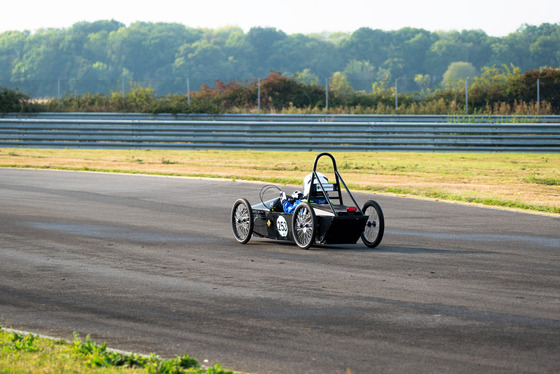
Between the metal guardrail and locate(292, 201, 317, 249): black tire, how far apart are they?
17403mm

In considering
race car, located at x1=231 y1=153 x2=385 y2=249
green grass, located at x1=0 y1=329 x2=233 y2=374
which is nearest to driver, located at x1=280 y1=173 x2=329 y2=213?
race car, located at x1=231 y1=153 x2=385 y2=249

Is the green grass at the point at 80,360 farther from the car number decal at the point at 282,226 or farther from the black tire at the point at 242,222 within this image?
the black tire at the point at 242,222

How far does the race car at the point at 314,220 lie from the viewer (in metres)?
10.6

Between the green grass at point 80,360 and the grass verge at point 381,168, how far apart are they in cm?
1113

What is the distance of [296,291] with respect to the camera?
803 centimetres

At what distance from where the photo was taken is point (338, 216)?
10.6m

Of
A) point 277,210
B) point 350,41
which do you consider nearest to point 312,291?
point 277,210

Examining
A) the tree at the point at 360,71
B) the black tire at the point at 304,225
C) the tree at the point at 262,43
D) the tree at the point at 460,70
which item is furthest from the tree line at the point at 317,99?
the tree at the point at 262,43

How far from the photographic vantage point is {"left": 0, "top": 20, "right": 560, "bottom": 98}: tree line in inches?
4146

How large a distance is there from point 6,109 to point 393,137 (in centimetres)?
1833

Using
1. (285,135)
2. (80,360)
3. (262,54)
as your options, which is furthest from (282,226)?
(262,54)

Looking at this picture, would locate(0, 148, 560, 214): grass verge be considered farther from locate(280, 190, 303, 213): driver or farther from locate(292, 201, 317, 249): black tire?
locate(292, 201, 317, 249): black tire

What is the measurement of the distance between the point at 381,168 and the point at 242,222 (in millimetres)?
12361

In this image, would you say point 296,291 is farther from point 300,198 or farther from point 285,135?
Answer: point 285,135
